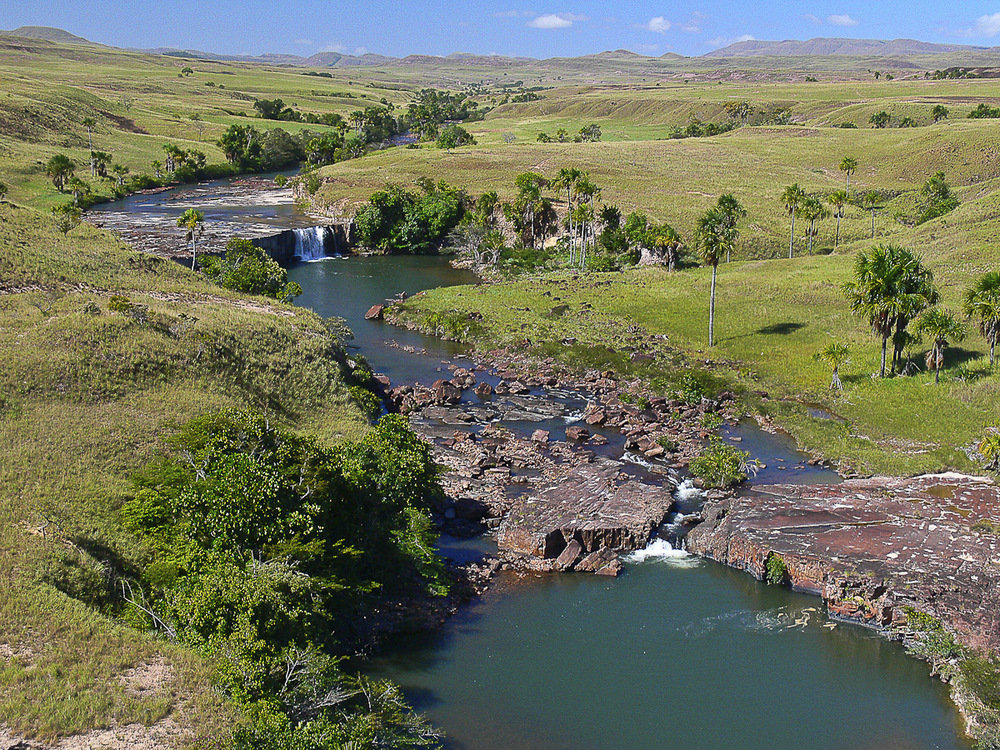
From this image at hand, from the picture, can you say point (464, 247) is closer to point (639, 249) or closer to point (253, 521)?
point (639, 249)

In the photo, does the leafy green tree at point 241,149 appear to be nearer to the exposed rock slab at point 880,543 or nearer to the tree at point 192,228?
the tree at point 192,228

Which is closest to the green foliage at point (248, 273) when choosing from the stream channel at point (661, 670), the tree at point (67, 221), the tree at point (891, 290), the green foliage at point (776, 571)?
the tree at point (67, 221)

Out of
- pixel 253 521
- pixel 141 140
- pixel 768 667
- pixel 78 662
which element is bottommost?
pixel 768 667

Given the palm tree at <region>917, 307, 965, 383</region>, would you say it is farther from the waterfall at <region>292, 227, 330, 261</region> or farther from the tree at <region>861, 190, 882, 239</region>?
the waterfall at <region>292, 227, 330, 261</region>

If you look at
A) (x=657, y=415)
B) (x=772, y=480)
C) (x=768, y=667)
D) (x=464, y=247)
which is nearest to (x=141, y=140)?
(x=464, y=247)

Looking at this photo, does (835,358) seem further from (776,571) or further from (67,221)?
(67,221)
